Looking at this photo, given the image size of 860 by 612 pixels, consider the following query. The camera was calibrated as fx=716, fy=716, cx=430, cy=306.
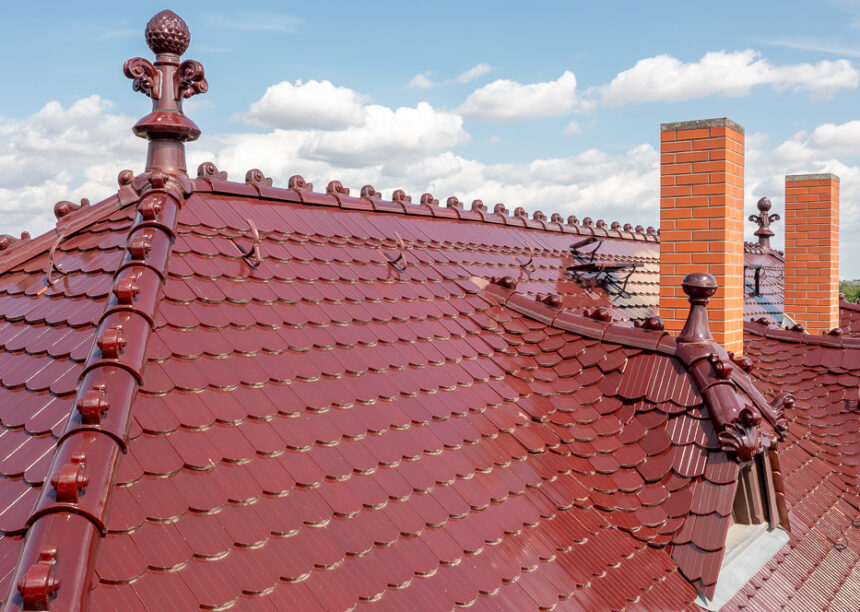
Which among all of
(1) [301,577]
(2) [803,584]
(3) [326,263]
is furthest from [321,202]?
(2) [803,584]

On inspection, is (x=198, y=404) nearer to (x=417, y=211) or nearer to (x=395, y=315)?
(x=395, y=315)

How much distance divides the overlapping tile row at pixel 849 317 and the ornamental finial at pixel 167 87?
12.4 m

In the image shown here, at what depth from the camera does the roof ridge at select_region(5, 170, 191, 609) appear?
2.27m

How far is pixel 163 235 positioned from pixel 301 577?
7.07 feet

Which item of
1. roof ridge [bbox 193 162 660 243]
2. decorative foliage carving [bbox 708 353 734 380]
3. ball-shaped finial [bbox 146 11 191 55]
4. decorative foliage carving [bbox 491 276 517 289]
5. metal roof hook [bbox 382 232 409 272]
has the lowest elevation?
decorative foliage carving [bbox 708 353 734 380]

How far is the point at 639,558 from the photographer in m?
4.27

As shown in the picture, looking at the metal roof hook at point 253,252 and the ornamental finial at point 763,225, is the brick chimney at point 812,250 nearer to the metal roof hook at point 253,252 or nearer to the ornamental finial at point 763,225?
the ornamental finial at point 763,225

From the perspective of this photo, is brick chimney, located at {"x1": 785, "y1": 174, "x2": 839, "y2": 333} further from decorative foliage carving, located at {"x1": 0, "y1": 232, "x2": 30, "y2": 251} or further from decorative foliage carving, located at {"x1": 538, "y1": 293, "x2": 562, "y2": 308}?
decorative foliage carving, located at {"x1": 0, "y1": 232, "x2": 30, "y2": 251}

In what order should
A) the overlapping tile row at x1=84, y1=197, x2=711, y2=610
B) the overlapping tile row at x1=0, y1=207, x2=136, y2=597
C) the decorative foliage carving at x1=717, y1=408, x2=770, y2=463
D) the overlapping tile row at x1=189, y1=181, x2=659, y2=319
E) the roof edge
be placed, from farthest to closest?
the roof edge, the overlapping tile row at x1=189, y1=181, x2=659, y2=319, the decorative foliage carving at x1=717, y1=408, x2=770, y2=463, the overlapping tile row at x1=84, y1=197, x2=711, y2=610, the overlapping tile row at x1=0, y1=207, x2=136, y2=597

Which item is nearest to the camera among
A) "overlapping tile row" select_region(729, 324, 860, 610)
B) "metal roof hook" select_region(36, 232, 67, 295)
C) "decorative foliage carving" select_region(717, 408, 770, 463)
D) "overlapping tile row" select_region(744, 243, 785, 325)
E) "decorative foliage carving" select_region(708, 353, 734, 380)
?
"metal roof hook" select_region(36, 232, 67, 295)

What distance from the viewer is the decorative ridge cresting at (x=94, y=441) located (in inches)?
88.2

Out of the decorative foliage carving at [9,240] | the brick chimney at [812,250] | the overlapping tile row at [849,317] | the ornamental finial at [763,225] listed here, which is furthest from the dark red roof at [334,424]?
the ornamental finial at [763,225]

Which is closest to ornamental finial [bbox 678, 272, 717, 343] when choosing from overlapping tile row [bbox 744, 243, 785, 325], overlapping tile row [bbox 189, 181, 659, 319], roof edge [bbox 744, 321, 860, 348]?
overlapping tile row [bbox 189, 181, 659, 319]

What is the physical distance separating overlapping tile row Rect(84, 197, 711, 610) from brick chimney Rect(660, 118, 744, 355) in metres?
2.35
